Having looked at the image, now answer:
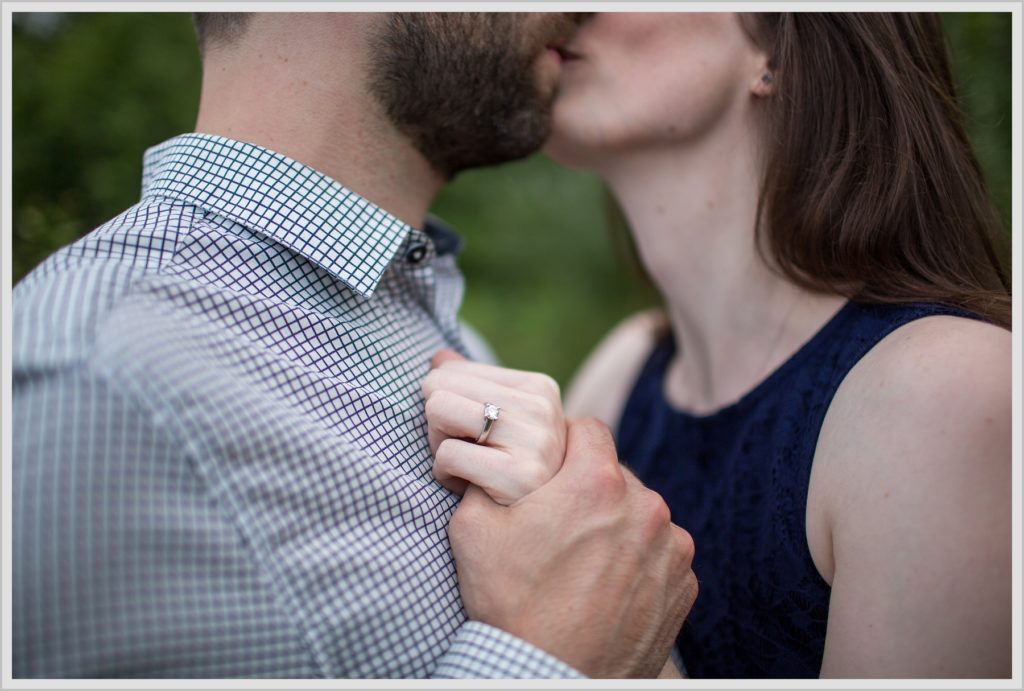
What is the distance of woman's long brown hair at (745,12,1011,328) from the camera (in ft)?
5.29

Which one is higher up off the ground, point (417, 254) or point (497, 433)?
point (417, 254)

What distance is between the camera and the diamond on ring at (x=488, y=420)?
1261mm

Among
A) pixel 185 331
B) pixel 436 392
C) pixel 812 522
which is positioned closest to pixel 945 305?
pixel 812 522

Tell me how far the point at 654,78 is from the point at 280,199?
93cm

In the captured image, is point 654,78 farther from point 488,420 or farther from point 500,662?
point 500,662

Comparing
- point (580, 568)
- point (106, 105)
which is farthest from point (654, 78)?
point (106, 105)

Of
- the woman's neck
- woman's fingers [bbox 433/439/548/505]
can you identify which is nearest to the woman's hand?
woman's fingers [bbox 433/439/548/505]

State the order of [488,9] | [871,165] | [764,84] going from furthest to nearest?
[764,84] → [871,165] → [488,9]

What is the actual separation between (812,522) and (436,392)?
755 mm

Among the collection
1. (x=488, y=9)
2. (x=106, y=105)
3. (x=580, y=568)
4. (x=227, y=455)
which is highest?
(x=488, y=9)

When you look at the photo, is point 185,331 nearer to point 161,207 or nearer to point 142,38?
point 161,207

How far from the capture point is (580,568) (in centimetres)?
121

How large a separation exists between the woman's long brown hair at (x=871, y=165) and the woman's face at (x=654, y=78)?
0.09 metres

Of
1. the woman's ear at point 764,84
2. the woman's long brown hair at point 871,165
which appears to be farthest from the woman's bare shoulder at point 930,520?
the woman's ear at point 764,84
